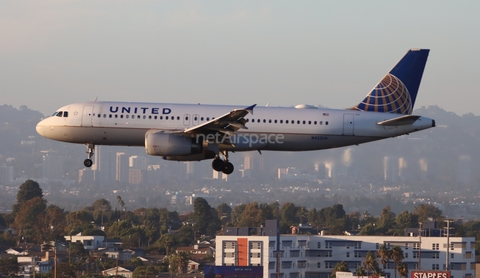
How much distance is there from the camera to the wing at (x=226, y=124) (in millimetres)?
42094

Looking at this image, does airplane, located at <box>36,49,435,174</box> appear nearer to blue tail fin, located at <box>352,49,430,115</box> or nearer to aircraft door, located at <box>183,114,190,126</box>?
aircraft door, located at <box>183,114,190,126</box>

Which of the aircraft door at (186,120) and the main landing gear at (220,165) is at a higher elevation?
the aircraft door at (186,120)

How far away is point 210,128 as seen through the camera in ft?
144

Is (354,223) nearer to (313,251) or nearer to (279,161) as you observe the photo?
(279,161)

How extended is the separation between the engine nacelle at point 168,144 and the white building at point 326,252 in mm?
37213

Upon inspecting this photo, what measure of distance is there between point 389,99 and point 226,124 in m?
9.98

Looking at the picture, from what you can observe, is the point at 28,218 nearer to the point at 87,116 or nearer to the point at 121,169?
the point at 121,169

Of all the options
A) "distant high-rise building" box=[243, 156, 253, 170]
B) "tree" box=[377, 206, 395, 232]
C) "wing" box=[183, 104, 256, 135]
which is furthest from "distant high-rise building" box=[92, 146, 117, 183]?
"wing" box=[183, 104, 256, 135]

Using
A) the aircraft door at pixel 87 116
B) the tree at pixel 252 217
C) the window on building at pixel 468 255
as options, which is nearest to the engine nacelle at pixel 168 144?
the aircraft door at pixel 87 116

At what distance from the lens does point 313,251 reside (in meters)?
87.4

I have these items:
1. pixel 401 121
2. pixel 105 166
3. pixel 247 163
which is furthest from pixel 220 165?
pixel 105 166

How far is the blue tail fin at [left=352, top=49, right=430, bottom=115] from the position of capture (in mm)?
47812

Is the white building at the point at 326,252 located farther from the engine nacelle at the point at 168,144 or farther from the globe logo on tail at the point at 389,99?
the engine nacelle at the point at 168,144

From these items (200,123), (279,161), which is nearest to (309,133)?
(200,123)
